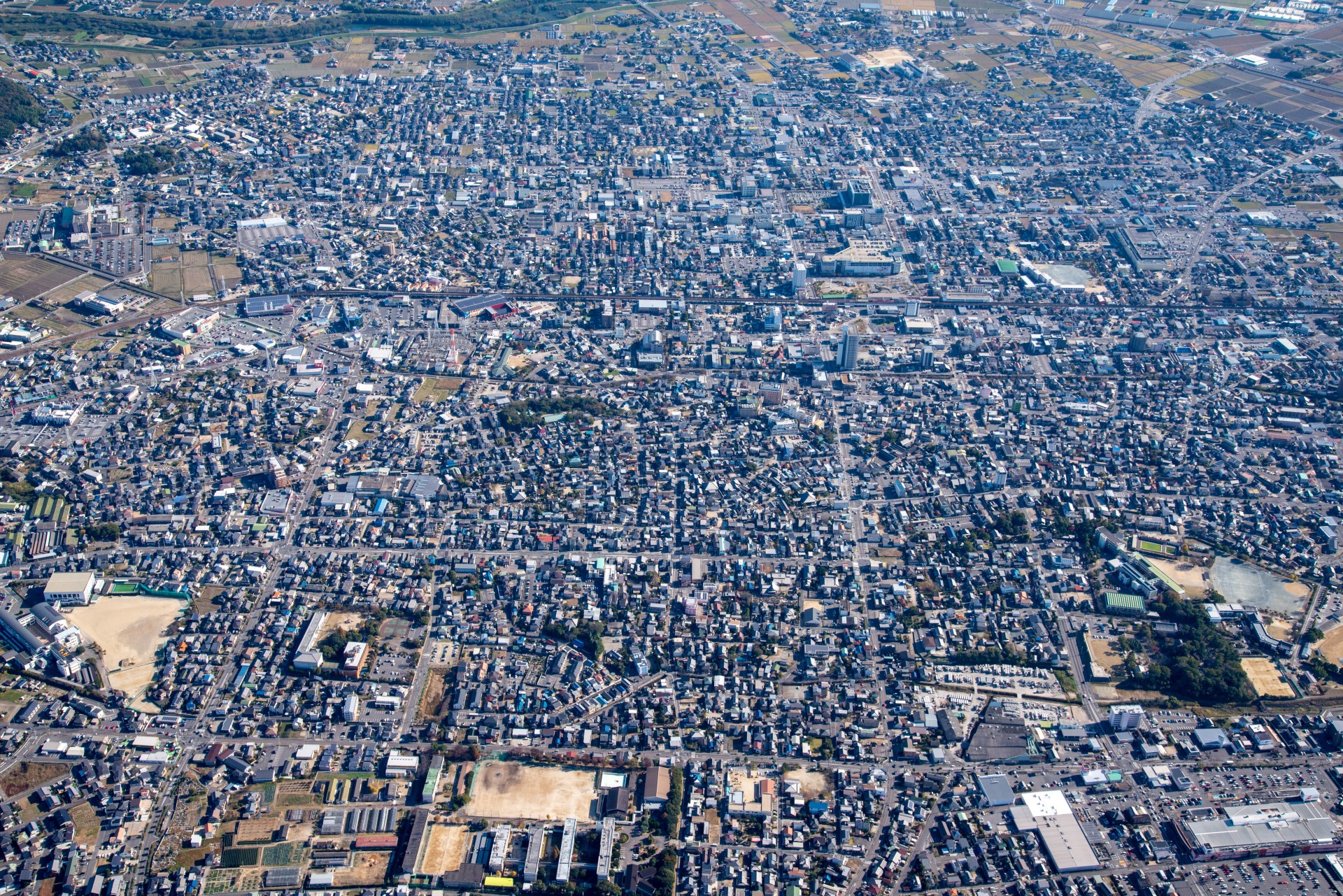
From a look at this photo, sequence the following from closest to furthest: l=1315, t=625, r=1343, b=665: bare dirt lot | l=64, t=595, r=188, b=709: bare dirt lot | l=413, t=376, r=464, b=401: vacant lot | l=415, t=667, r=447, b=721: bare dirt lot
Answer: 1. l=415, t=667, r=447, b=721: bare dirt lot
2. l=64, t=595, r=188, b=709: bare dirt lot
3. l=1315, t=625, r=1343, b=665: bare dirt lot
4. l=413, t=376, r=464, b=401: vacant lot

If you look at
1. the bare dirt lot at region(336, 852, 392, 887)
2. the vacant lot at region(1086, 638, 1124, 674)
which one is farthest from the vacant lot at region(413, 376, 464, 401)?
the vacant lot at region(1086, 638, 1124, 674)

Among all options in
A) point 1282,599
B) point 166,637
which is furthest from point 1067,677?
point 166,637

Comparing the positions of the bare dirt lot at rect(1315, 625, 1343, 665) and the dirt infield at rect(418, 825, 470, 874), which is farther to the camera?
the bare dirt lot at rect(1315, 625, 1343, 665)

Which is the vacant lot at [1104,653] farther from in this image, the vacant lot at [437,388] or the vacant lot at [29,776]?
the vacant lot at [29,776]

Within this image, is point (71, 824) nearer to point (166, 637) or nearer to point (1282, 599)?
point (166, 637)

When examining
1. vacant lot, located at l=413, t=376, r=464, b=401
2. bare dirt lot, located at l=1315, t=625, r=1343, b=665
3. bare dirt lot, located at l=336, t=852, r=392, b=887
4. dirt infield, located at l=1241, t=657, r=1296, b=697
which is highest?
vacant lot, located at l=413, t=376, r=464, b=401

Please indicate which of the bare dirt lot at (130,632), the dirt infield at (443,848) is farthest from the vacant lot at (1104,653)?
the bare dirt lot at (130,632)

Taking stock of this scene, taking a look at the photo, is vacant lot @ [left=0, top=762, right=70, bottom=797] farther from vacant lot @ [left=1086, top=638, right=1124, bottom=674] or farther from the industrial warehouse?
the industrial warehouse
